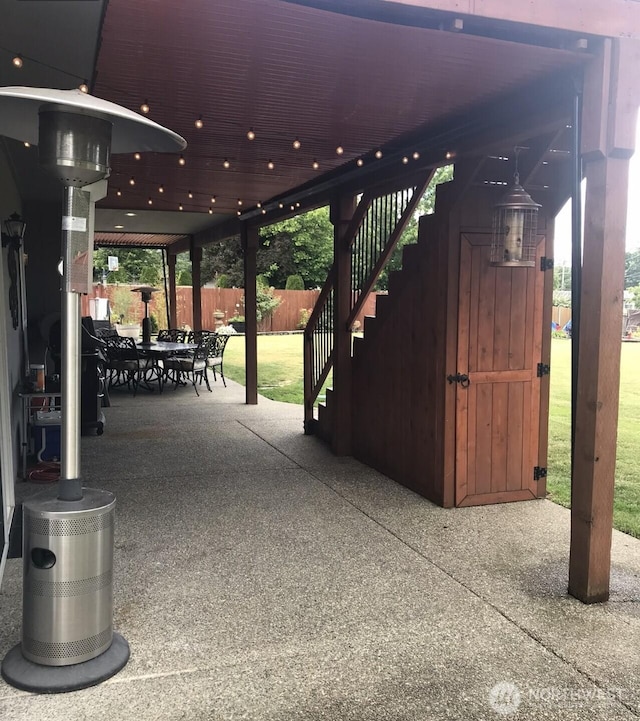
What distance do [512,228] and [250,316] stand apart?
5.60m

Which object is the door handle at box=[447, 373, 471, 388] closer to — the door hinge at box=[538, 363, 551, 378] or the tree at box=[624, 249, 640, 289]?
the door hinge at box=[538, 363, 551, 378]

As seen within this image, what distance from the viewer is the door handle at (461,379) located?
4.43 metres

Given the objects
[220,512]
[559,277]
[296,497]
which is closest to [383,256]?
[296,497]

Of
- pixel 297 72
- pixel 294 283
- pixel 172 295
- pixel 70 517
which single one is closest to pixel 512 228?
pixel 297 72

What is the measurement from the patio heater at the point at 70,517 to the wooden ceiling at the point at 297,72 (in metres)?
0.65

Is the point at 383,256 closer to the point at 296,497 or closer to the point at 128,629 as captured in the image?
the point at 296,497

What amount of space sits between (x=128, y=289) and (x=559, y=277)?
20860 mm

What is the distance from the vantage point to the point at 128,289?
68.6ft

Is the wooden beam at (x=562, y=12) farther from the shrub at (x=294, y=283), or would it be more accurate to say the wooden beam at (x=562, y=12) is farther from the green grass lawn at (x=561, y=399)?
the shrub at (x=294, y=283)

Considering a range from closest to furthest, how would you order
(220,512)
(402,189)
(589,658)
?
(589,658), (220,512), (402,189)

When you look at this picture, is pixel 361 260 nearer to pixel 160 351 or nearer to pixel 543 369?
pixel 543 369

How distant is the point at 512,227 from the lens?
3.89 m

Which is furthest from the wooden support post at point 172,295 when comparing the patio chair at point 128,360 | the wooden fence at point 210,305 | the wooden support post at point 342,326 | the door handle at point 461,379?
the door handle at point 461,379

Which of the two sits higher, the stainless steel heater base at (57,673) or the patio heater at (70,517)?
the patio heater at (70,517)
